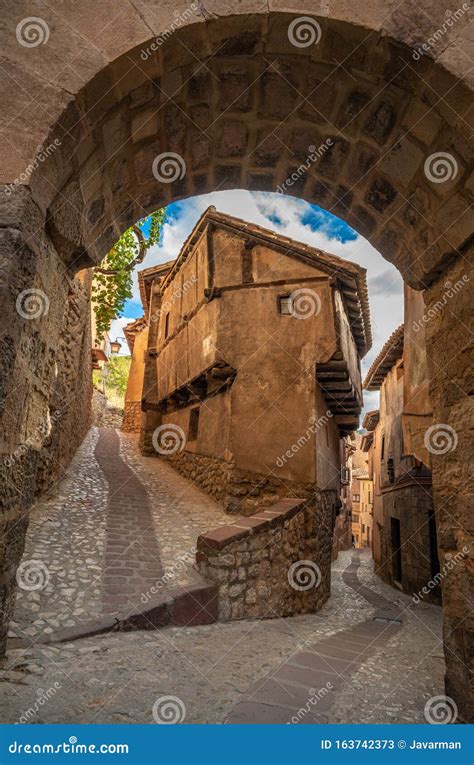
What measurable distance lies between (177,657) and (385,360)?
1151 cm

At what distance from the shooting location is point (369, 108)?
2.30 m

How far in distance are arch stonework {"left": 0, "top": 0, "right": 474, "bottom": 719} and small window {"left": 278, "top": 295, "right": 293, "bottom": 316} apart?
5706 mm

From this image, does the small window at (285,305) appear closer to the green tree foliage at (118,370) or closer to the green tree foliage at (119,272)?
the green tree foliage at (119,272)

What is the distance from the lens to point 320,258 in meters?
8.58

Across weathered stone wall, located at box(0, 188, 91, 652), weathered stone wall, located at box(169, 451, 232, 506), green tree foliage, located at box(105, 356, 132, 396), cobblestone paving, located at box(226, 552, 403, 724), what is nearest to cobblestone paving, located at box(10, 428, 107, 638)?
weathered stone wall, located at box(0, 188, 91, 652)

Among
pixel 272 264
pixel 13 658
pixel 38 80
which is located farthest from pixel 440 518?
pixel 272 264

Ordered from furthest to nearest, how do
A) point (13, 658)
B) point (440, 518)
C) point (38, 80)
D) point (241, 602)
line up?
point (241, 602) → point (13, 658) → point (440, 518) → point (38, 80)

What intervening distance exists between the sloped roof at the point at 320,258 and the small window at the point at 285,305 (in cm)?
93

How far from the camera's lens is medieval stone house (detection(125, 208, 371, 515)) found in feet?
26.1

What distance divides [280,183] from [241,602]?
4.54 meters

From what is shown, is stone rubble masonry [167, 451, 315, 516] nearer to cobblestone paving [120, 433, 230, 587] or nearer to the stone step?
cobblestone paving [120, 433, 230, 587]

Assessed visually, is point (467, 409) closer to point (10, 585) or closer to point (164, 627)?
point (10, 585)

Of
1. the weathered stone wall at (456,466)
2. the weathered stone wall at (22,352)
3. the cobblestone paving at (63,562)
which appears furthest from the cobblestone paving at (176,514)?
the weathered stone wall at (456,466)

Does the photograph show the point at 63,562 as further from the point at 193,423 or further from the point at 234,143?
the point at 193,423
